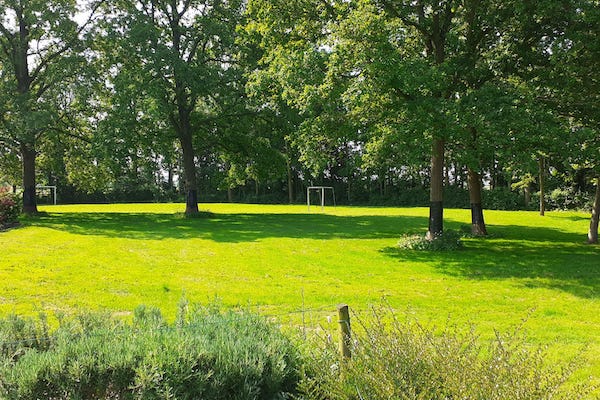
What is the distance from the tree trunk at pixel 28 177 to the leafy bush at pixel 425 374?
23247mm

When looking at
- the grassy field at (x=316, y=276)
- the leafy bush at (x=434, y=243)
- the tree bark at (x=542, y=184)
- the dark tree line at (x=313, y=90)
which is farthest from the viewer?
the tree bark at (x=542, y=184)

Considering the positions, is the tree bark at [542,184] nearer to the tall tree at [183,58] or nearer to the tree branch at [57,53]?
the tall tree at [183,58]

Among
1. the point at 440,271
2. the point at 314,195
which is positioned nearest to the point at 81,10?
the point at 440,271

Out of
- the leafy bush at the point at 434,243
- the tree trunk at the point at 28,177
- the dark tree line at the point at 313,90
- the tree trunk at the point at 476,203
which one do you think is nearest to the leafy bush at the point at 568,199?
the dark tree line at the point at 313,90

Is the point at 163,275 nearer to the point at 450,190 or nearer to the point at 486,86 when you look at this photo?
the point at 486,86

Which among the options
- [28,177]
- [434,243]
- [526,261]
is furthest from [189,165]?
[526,261]

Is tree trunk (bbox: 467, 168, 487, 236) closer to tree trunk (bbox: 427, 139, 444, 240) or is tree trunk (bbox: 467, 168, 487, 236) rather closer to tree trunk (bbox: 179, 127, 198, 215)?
tree trunk (bbox: 427, 139, 444, 240)

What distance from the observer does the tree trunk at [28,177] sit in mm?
21953

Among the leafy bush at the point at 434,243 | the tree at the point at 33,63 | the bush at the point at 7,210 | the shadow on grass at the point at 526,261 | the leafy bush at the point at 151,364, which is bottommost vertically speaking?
the shadow on grass at the point at 526,261

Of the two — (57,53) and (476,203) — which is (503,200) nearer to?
(476,203)

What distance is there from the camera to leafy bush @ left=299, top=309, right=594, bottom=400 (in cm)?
265

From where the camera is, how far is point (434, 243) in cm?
1267

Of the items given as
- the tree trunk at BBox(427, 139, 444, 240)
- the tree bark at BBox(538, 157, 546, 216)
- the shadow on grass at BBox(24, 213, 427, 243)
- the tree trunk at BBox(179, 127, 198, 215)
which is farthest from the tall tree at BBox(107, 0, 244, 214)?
the tree bark at BBox(538, 157, 546, 216)

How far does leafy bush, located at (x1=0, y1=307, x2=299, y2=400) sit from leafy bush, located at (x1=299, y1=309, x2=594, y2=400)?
0.36 m
